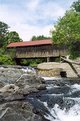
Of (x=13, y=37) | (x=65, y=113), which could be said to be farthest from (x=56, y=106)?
(x=13, y=37)

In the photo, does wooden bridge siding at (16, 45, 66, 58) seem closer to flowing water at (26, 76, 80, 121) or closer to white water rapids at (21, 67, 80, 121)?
flowing water at (26, 76, 80, 121)

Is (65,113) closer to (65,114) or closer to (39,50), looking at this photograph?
(65,114)

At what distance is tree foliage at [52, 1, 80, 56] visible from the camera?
41688 millimetres

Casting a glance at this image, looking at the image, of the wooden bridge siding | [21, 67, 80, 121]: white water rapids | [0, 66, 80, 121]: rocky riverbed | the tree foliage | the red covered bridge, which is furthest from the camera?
the wooden bridge siding

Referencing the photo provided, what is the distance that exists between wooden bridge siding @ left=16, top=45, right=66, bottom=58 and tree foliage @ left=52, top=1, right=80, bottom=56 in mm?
8674

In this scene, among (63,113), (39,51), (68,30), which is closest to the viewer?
(63,113)

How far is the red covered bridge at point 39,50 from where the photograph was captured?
5291 centimetres

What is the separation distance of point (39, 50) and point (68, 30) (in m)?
14.6

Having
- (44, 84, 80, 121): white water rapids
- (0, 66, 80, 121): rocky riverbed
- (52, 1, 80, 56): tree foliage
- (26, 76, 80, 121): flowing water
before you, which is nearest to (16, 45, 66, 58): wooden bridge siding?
(52, 1, 80, 56): tree foliage

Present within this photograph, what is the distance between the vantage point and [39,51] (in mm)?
55938

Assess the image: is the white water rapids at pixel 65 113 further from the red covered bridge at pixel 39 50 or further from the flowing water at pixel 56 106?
the red covered bridge at pixel 39 50

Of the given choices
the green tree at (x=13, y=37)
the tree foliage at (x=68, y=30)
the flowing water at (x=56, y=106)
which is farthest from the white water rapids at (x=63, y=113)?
the green tree at (x=13, y=37)

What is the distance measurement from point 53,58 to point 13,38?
2451 cm

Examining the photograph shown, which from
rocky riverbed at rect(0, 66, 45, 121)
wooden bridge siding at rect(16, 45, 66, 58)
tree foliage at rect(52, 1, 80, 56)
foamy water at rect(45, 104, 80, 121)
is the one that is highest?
tree foliage at rect(52, 1, 80, 56)
